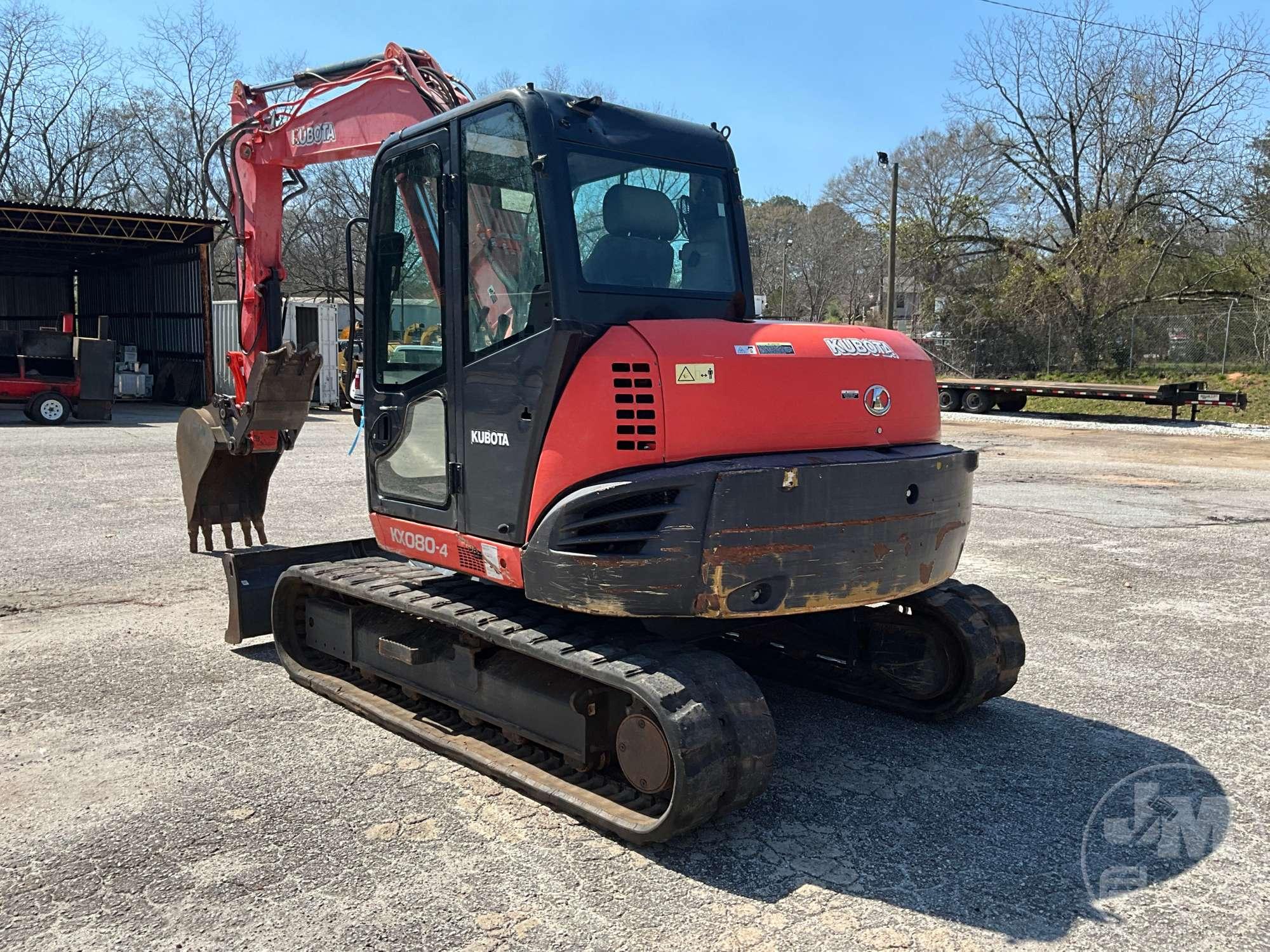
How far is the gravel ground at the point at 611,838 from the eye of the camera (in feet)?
11.2

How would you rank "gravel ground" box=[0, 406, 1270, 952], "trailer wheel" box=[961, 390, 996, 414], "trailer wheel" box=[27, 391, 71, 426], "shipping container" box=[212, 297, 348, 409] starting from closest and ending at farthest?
"gravel ground" box=[0, 406, 1270, 952] < "trailer wheel" box=[27, 391, 71, 426] < "trailer wheel" box=[961, 390, 996, 414] < "shipping container" box=[212, 297, 348, 409]

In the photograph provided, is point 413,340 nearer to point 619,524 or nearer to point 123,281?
point 619,524

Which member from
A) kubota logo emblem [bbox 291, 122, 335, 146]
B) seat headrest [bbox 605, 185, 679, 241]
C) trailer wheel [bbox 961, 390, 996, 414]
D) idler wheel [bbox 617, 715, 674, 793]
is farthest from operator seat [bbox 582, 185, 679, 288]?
trailer wheel [bbox 961, 390, 996, 414]

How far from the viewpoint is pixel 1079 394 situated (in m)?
25.5

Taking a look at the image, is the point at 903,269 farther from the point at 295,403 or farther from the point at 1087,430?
the point at 295,403

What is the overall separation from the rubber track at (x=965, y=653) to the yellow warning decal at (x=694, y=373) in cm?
188

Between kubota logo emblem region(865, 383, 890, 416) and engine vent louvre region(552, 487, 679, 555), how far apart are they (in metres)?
1.09

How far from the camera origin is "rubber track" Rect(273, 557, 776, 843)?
12.3 feet

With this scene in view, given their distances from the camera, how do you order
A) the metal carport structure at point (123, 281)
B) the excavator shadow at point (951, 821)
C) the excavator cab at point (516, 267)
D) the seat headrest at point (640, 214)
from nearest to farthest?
the excavator shadow at point (951, 821)
the excavator cab at point (516, 267)
the seat headrest at point (640, 214)
the metal carport structure at point (123, 281)

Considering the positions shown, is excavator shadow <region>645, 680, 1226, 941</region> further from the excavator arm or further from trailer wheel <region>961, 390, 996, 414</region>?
trailer wheel <region>961, 390, 996, 414</region>

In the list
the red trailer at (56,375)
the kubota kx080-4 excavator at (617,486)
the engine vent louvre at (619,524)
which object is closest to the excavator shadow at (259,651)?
the kubota kx080-4 excavator at (617,486)

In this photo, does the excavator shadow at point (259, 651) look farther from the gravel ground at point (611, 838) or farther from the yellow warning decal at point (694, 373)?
the yellow warning decal at point (694, 373)

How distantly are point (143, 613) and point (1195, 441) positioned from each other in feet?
65.5

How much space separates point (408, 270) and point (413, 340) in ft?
1.16
